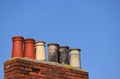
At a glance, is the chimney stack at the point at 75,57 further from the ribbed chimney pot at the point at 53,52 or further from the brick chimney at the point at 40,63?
the ribbed chimney pot at the point at 53,52

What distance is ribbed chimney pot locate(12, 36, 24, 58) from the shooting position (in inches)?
385

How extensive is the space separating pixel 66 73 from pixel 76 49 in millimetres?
811

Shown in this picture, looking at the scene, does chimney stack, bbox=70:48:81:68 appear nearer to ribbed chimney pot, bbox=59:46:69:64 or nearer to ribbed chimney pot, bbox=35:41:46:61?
ribbed chimney pot, bbox=59:46:69:64

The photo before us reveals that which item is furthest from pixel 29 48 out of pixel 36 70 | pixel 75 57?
pixel 75 57

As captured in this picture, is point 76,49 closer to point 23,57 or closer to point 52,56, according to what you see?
point 52,56

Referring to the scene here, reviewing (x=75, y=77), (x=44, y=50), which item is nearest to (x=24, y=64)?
(x=44, y=50)

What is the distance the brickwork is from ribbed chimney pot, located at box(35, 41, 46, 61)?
216 mm

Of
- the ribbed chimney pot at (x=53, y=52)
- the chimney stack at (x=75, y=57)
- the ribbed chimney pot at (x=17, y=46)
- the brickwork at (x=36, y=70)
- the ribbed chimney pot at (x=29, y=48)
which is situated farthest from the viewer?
the chimney stack at (x=75, y=57)

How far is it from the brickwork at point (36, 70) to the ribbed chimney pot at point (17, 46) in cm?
28

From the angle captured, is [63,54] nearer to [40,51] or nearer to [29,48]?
[40,51]

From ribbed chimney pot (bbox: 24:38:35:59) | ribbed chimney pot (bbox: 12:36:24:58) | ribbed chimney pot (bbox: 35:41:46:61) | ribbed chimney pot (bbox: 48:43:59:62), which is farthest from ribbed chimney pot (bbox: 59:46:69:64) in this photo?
ribbed chimney pot (bbox: 12:36:24:58)

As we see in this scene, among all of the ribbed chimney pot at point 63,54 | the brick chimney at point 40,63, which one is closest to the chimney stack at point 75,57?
the brick chimney at point 40,63

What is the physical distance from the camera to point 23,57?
32.1ft

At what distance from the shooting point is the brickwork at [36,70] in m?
9.38
